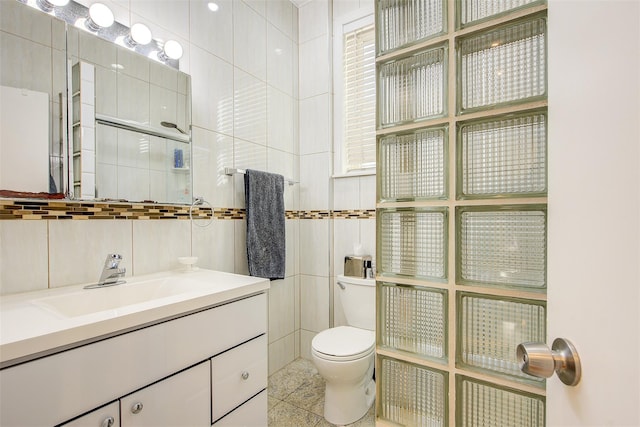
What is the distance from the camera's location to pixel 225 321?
1213mm

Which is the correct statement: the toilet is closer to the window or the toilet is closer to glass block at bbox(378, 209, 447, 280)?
glass block at bbox(378, 209, 447, 280)

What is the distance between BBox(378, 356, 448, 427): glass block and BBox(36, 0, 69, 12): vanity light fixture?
1.78 m

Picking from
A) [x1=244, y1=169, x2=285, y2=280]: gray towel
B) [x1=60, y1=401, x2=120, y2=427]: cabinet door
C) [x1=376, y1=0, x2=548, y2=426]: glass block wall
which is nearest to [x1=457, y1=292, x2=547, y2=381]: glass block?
[x1=376, y1=0, x2=548, y2=426]: glass block wall

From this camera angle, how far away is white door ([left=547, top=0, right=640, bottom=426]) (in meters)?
0.34

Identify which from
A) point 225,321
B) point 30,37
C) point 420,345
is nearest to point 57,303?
point 225,321

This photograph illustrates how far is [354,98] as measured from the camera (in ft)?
7.52

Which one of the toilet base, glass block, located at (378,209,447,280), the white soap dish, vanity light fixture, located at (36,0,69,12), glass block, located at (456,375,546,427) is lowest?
the toilet base

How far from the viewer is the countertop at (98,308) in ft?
2.45

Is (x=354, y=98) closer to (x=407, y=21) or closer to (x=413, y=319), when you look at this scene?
(x=407, y=21)

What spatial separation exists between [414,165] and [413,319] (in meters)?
0.49

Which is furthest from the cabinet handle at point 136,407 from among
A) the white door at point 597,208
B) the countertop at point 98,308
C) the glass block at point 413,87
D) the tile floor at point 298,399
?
the glass block at point 413,87

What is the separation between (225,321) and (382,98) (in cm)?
101

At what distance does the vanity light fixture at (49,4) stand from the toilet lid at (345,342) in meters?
1.87

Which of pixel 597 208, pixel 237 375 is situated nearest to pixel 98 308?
pixel 237 375
